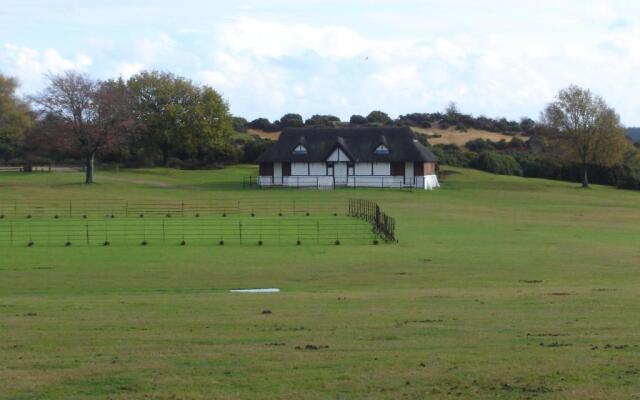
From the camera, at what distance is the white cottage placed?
86.2 meters

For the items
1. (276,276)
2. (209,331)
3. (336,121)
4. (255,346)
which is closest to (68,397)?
(255,346)

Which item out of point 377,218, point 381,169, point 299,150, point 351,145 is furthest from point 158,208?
point 351,145

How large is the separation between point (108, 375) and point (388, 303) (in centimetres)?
972

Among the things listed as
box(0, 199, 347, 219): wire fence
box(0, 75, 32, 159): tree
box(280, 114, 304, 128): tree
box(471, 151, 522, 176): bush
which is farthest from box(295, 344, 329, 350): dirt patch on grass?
box(280, 114, 304, 128): tree

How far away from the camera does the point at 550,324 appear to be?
15.7 metres

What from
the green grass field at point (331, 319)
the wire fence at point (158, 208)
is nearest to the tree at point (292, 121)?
the wire fence at point (158, 208)

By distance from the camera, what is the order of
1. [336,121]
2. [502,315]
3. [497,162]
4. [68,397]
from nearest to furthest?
[68,397], [502,315], [497,162], [336,121]

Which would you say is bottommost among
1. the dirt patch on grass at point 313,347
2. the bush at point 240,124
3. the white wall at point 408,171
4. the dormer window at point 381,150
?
the dirt patch on grass at point 313,347

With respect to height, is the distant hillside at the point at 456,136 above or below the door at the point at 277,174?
above

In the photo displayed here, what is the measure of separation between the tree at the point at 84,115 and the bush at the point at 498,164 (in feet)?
148

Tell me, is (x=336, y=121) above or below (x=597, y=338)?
above

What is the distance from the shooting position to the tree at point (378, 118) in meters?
152

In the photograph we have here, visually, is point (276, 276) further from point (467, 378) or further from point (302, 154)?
point (302, 154)

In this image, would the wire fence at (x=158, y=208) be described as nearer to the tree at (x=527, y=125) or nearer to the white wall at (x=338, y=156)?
the white wall at (x=338, y=156)
